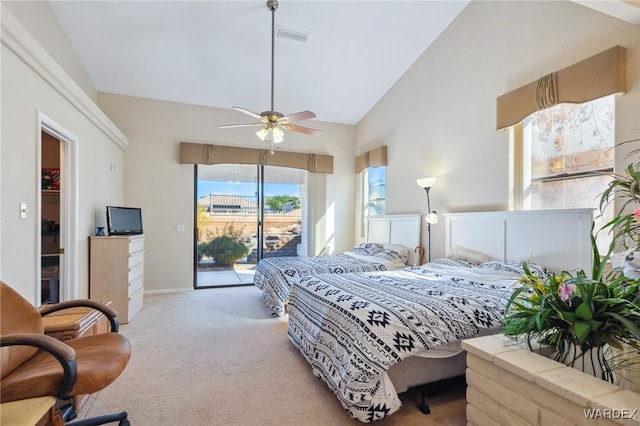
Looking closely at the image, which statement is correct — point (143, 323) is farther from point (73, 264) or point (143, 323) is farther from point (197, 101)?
point (197, 101)

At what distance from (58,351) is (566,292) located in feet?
7.33

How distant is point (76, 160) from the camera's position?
10.6 ft

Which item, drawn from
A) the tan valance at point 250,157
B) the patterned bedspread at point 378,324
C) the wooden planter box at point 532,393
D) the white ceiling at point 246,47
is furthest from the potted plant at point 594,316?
the tan valance at point 250,157

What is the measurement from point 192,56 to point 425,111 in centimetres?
332

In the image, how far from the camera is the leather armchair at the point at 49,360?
1334mm

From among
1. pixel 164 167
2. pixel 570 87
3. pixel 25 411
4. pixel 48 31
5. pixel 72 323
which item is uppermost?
pixel 48 31

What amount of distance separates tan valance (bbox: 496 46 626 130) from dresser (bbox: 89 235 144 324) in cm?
451

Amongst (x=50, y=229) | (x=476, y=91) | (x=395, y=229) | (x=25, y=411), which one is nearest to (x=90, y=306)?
(x=25, y=411)

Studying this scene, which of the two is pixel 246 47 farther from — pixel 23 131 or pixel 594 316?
pixel 594 316

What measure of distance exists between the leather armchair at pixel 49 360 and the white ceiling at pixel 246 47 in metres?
3.25

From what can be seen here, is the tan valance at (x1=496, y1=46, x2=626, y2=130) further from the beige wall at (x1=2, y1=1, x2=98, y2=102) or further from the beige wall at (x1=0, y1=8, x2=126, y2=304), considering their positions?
the beige wall at (x1=2, y1=1, x2=98, y2=102)

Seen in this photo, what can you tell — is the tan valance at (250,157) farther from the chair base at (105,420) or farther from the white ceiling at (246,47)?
the chair base at (105,420)

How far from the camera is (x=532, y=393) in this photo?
4.27 feet

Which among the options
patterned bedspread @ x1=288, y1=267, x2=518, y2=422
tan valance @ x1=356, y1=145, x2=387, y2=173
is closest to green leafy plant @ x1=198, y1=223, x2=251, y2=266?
tan valance @ x1=356, y1=145, x2=387, y2=173
